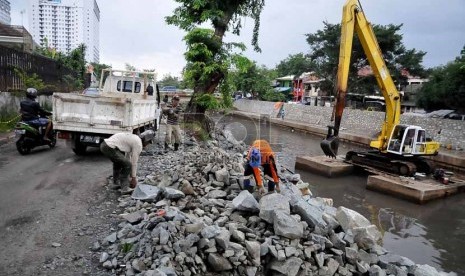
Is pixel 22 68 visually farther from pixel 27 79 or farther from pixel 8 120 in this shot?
pixel 8 120

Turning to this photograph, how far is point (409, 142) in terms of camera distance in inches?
533

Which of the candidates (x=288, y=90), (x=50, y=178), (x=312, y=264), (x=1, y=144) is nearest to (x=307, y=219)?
(x=312, y=264)

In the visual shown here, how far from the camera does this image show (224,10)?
15.3 meters

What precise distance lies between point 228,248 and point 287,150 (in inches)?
660

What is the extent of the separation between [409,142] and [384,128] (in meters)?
1.20

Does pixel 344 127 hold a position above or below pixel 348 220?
above

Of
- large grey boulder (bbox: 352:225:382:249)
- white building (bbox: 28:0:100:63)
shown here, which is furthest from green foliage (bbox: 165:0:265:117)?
white building (bbox: 28:0:100:63)

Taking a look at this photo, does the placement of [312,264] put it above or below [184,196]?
below

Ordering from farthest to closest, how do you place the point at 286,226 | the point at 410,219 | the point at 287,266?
the point at 410,219
the point at 286,226
the point at 287,266

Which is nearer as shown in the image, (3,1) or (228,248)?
(228,248)

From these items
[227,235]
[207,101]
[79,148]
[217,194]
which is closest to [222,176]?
[217,194]

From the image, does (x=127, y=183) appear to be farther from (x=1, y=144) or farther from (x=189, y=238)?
(x=1, y=144)

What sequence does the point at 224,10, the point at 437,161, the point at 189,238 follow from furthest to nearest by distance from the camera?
1. the point at 437,161
2. the point at 224,10
3. the point at 189,238

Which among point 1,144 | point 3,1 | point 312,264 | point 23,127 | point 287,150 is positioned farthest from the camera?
point 3,1
